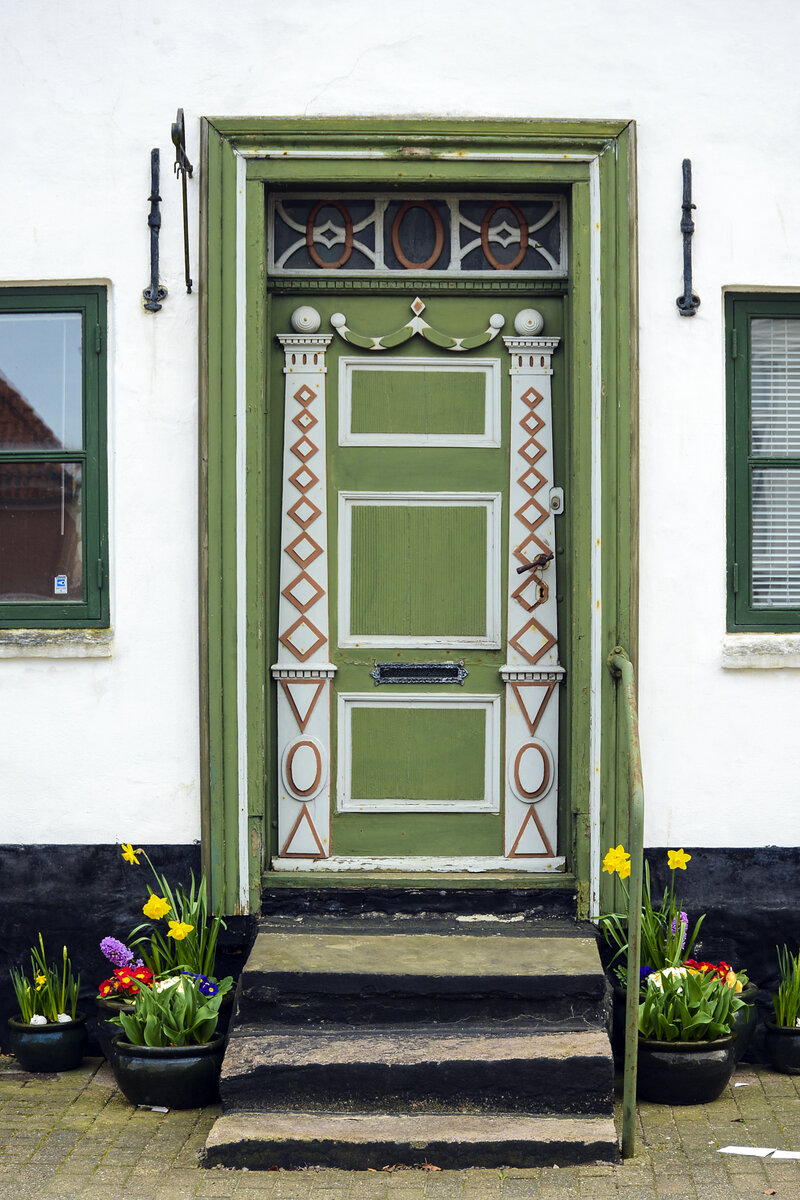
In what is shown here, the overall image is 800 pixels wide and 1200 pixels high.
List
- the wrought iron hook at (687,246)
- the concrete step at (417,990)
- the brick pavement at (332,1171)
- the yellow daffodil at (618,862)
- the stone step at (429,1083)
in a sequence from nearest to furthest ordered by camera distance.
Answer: the brick pavement at (332,1171) → the stone step at (429,1083) → the concrete step at (417,990) → the yellow daffodil at (618,862) → the wrought iron hook at (687,246)

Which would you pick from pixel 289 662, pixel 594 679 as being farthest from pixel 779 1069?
pixel 289 662

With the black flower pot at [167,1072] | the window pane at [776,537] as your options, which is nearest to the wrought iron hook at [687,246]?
the window pane at [776,537]

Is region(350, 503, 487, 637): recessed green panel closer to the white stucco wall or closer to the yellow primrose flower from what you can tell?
the white stucco wall

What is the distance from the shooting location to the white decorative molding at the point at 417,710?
16.2 feet

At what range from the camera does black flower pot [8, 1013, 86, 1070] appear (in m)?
4.60

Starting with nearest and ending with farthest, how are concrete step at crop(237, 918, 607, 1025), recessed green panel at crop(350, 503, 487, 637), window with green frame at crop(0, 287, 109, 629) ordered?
concrete step at crop(237, 918, 607, 1025)
window with green frame at crop(0, 287, 109, 629)
recessed green panel at crop(350, 503, 487, 637)

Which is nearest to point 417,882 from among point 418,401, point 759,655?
point 759,655

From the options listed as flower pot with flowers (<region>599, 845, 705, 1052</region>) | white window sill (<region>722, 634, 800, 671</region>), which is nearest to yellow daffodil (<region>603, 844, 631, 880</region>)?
flower pot with flowers (<region>599, 845, 705, 1052</region>)

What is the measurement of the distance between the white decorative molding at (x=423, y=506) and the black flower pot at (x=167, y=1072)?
1.59 metres

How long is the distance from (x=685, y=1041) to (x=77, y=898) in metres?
2.27

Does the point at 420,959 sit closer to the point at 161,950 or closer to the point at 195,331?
the point at 161,950

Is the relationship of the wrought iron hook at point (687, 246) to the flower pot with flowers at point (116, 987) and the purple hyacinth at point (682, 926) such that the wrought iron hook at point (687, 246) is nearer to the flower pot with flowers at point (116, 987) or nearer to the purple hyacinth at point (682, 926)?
the purple hyacinth at point (682, 926)

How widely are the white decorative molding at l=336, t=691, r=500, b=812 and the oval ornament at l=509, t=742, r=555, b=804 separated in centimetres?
7

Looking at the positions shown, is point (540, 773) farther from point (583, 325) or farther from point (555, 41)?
point (555, 41)
